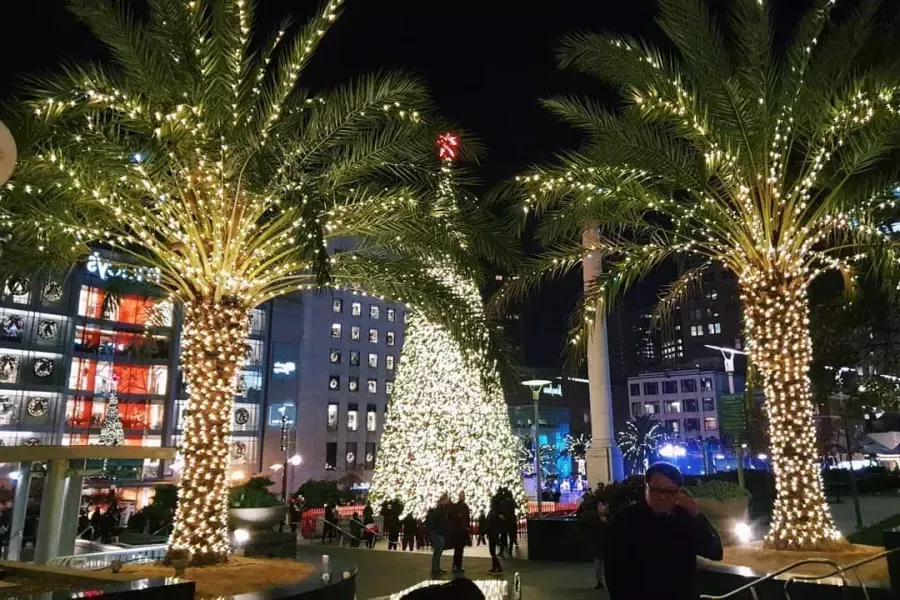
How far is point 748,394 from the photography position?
15.2 metres

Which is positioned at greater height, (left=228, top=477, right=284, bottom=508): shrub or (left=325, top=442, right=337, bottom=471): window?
(left=325, top=442, right=337, bottom=471): window

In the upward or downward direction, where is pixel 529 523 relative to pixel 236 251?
downward

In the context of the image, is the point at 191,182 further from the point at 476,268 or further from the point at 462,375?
the point at 462,375

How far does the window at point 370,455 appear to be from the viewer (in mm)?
79188

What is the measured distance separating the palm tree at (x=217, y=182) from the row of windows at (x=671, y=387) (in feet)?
350

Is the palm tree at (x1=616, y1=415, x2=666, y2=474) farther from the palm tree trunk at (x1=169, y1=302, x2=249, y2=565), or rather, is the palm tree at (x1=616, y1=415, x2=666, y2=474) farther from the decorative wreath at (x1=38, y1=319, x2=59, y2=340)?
the palm tree trunk at (x1=169, y1=302, x2=249, y2=565)

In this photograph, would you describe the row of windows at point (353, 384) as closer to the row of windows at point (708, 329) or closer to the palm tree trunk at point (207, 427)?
the palm tree trunk at point (207, 427)

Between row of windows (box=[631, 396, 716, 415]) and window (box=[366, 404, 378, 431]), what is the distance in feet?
172

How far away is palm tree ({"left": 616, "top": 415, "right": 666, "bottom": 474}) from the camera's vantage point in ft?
272

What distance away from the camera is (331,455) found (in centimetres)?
7700

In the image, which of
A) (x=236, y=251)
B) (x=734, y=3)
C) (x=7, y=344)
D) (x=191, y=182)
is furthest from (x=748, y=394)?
(x=7, y=344)

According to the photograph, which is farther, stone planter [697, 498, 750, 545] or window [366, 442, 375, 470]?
window [366, 442, 375, 470]

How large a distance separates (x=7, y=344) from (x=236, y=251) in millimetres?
49391

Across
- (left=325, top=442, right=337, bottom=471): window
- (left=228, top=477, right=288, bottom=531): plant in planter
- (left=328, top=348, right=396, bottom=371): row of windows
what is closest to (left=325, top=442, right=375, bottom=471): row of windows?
(left=325, top=442, right=337, bottom=471): window
